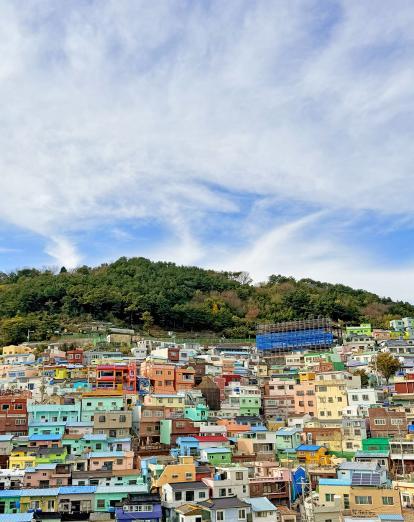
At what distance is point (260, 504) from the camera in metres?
22.4

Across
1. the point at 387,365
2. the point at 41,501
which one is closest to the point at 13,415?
the point at 41,501

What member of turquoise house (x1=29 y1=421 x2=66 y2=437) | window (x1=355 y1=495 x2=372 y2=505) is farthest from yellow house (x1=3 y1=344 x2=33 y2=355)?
window (x1=355 y1=495 x2=372 y2=505)

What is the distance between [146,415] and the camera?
32.1 metres

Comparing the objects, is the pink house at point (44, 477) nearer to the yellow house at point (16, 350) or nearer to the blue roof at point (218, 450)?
the blue roof at point (218, 450)

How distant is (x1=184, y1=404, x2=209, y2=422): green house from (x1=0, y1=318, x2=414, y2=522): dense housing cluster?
0.10 meters

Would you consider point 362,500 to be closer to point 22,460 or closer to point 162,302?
point 22,460

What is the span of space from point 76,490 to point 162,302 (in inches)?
1464

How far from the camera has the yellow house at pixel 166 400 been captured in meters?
34.6

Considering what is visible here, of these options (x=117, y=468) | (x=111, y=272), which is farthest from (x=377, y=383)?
(x=111, y=272)

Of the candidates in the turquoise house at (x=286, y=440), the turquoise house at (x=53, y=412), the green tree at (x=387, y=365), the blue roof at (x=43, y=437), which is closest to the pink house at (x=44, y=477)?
the blue roof at (x=43, y=437)

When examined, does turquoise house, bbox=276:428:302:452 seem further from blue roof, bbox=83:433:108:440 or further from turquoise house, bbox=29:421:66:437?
turquoise house, bbox=29:421:66:437

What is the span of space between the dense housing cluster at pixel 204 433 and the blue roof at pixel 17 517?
0.11m

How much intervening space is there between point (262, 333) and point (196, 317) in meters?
8.29

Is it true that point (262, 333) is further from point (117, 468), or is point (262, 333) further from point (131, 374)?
point (117, 468)
